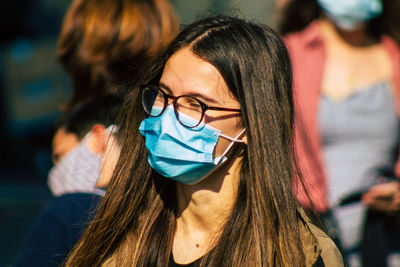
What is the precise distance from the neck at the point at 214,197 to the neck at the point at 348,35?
1774 mm

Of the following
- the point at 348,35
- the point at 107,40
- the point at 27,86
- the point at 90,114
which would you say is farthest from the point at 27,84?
the point at 90,114

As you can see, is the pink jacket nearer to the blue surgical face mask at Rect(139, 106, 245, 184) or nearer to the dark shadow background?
the blue surgical face mask at Rect(139, 106, 245, 184)

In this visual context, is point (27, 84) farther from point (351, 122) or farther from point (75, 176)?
point (75, 176)

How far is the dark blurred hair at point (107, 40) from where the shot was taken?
2.67 m

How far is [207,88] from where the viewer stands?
1894 millimetres

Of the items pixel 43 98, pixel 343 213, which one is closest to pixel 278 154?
pixel 343 213

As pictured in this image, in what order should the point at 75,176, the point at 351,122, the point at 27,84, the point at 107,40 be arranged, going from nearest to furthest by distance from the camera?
1. the point at 75,176
2. the point at 107,40
3. the point at 351,122
4. the point at 27,84

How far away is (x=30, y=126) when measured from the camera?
8.34 meters

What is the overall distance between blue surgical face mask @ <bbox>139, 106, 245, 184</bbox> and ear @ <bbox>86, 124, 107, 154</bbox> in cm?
51

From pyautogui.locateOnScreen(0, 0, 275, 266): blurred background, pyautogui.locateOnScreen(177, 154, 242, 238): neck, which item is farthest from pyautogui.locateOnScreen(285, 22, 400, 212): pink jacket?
pyautogui.locateOnScreen(0, 0, 275, 266): blurred background

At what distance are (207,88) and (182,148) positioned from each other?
22cm

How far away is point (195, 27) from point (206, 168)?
49 centimetres

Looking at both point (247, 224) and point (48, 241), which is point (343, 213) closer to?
point (247, 224)

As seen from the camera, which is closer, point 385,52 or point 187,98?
point 187,98
